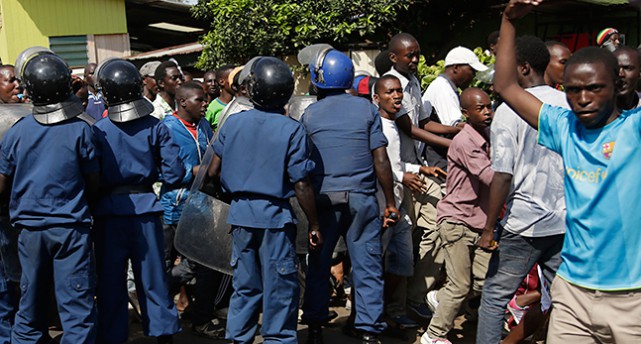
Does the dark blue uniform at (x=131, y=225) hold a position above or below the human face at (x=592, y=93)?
below

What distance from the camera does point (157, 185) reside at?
6324 mm

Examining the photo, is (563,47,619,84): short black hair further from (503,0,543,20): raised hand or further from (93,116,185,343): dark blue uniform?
(93,116,185,343): dark blue uniform

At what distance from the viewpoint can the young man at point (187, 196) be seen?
564 cm

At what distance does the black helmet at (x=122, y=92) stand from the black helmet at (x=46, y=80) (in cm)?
30

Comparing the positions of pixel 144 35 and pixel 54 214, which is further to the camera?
pixel 144 35

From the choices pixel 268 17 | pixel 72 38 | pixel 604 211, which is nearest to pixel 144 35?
pixel 72 38

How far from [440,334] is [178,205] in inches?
91.5

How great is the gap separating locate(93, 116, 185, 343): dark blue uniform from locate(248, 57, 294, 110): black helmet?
73 cm

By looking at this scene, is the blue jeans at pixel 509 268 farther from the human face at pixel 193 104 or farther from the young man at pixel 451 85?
the human face at pixel 193 104

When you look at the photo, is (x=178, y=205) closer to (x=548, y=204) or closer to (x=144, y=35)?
(x=548, y=204)

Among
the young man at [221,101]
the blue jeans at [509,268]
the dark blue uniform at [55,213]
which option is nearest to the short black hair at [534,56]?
the blue jeans at [509,268]

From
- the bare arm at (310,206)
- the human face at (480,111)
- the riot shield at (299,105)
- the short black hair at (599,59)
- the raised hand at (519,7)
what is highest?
the raised hand at (519,7)

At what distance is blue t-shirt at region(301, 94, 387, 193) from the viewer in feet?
16.6

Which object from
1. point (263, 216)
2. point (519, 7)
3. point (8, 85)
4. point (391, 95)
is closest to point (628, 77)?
point (391, 95)
